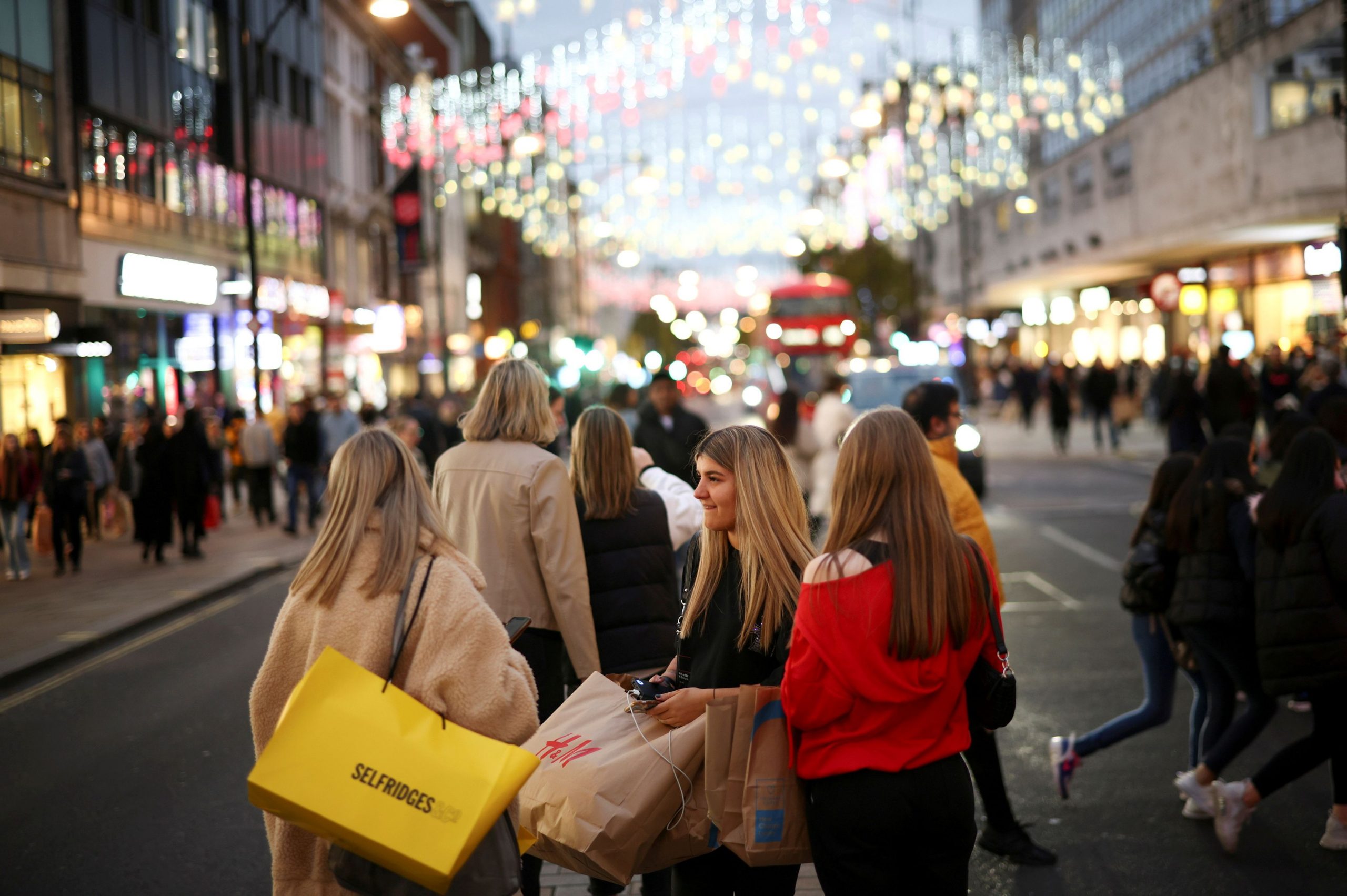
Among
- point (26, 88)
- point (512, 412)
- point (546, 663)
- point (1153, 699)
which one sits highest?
point (26, 88)

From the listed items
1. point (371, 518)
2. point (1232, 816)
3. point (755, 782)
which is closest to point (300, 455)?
point (1232, 816)

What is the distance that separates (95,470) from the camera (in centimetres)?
1850

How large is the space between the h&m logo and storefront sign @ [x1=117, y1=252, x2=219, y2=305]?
982 inches

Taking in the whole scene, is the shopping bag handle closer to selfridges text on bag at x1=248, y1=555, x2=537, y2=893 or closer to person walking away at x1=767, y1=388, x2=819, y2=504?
selfridges text on bag at x1=248, y1=555, x2=537, y2=893

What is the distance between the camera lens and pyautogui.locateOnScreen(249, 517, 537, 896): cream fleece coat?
10.8 feet

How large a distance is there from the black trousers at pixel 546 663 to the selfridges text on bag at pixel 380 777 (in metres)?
2.07

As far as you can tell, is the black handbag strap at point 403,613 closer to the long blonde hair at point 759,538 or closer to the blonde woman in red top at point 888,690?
the long blonde hair at point 759,538

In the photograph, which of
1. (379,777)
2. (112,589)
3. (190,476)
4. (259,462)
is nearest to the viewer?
(379,777)

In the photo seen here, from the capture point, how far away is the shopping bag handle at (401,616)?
3295 millimetres

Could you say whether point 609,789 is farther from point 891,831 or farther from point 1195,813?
point 1195,813

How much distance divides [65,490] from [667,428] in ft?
28.5

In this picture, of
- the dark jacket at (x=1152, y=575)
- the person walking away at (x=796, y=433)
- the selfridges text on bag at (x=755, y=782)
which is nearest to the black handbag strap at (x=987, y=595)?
the selfridges text on bag at (x=755, y=782)

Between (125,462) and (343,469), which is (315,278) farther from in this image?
(343,469)

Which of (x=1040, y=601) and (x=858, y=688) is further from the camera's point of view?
(x=1040, y=601)
